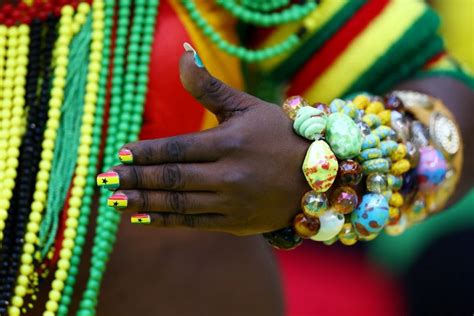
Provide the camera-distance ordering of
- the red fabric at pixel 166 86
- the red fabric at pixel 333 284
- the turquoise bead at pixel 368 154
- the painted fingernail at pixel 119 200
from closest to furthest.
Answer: the painted fingernail at pixel 119 200 → the turquoise bead at pixel 368 154 → the red fabric at pixel 166 86 → the red fabric at pixel 333 284

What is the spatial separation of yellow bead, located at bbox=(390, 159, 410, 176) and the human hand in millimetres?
141

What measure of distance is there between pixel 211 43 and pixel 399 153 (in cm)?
28

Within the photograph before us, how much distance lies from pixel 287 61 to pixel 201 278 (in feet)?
1.01

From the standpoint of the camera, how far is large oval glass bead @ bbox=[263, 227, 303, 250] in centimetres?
77

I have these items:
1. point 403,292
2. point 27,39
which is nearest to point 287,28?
point 27,39

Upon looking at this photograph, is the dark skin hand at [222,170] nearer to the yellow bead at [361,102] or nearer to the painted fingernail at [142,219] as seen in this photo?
the painted fingernail at [142,219]

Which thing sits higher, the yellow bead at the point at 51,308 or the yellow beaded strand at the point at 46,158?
the yellow beaded strand at the point at 46,158

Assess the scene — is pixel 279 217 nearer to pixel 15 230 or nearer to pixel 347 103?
pixel 347 103

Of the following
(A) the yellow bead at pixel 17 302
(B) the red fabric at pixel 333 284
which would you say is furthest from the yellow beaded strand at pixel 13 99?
(B) the red fabric at pixel 333 284

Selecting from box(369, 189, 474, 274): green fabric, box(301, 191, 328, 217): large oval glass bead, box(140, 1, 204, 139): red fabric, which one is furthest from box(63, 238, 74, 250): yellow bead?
box(369, 189, 474, 274): green fabric

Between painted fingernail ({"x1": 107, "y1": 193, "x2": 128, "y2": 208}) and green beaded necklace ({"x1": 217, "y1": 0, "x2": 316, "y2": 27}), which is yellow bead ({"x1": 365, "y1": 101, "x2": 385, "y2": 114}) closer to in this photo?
green beaded necklace ({"x1": 217, "y1": 0, "x2": 316, "y2": 27})

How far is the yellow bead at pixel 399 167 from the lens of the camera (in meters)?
0.84

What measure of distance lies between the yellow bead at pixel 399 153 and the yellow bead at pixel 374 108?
5cm

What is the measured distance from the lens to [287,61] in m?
1.02
